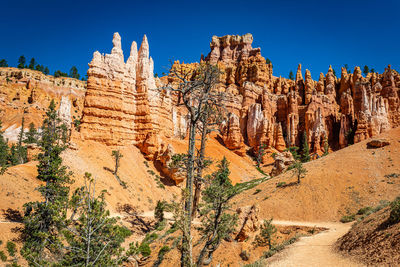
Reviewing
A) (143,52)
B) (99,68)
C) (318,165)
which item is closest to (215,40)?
(143,52)

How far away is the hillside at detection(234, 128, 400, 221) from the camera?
24.6 meters

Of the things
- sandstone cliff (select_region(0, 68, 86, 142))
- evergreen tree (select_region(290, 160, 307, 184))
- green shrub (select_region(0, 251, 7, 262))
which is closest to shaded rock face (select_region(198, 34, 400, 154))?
evergreen tree (select_region(290, 160, 307, 184))

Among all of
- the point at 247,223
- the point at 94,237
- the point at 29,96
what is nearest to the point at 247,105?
the point at 29,96

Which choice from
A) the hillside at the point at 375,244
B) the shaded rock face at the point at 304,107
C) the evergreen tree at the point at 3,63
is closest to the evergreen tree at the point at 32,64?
the evergreen tree at the point at 3,63

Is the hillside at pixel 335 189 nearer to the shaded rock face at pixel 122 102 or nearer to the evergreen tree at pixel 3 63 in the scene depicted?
the shaded rock face at pixel 122 102

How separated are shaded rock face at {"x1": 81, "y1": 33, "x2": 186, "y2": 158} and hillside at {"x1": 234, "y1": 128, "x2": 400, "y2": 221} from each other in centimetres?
2363

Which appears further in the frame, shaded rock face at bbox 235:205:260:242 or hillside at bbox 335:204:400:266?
shaded rock face at bbox 235:205:260:242

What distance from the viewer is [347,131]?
67.9 metres

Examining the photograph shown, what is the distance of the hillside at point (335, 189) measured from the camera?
2462 centimetres

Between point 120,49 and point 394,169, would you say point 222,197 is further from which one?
point 120,49

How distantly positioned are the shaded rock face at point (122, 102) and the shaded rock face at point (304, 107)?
2214cm

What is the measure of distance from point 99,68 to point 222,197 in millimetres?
43105

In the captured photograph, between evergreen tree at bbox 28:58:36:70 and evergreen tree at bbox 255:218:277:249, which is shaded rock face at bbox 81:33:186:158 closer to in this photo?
evergreen tree at bbox 255:218:277:249

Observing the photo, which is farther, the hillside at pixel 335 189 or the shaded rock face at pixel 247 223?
the hillside at pixel 335 189
